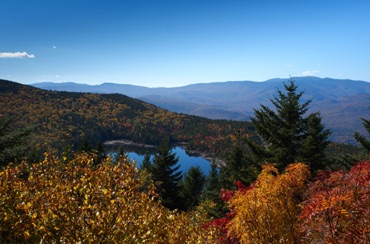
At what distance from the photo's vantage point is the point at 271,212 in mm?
12258

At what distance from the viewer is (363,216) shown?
7.52 metres

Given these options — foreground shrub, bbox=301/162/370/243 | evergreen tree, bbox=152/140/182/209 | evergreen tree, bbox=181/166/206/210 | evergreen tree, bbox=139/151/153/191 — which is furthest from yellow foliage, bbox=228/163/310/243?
evergreen tree, bbox=181/166/206/210

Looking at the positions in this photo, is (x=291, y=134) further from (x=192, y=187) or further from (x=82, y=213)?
(x=192, y=187)

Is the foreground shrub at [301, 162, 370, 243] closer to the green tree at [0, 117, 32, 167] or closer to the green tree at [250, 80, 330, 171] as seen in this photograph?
the green tree at [250, 80, 330, 171]

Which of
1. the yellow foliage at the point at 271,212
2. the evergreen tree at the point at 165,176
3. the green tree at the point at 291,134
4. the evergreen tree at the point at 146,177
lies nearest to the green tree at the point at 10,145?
the evergreen tree at the point at 146,177

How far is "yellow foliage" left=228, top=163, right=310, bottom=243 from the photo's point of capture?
1154cm

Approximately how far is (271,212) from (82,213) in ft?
28.4

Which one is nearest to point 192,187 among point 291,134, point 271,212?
point 291,134

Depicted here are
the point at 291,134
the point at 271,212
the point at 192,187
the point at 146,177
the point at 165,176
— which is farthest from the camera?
the point at 192,187

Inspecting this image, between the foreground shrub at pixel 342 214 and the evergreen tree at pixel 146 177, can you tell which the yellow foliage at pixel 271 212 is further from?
the evergreen tree at pixel 146 177

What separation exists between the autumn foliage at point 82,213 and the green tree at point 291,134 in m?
17.3

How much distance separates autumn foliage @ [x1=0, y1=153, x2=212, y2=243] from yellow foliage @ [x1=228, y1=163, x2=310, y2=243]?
2696 millimetres

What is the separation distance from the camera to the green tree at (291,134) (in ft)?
79.8

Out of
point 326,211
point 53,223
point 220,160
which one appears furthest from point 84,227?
point 220,160
